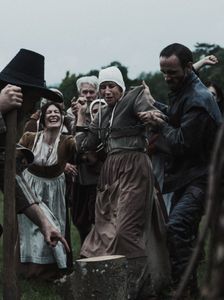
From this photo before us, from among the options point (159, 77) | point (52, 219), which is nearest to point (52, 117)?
point (52, 219)

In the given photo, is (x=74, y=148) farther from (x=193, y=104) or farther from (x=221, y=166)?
(x=221, y=166)

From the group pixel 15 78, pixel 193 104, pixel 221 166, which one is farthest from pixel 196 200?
pixel 221 166

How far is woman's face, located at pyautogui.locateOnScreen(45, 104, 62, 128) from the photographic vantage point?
793cm

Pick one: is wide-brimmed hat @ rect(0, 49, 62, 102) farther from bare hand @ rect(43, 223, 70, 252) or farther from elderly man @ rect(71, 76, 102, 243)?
elderly man @ rect(71, 76, 102, 243)

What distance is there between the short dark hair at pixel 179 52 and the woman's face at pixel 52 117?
7.64ft

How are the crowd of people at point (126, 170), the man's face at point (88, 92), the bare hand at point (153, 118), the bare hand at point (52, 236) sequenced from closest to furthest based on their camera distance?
the bare hand at point (52, 236), the crowd of people at point (126, 170), the bare hand at point (153, 118), the man's face at point (88, 92)

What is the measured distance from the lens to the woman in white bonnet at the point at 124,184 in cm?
616

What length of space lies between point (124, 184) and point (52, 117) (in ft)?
6.27

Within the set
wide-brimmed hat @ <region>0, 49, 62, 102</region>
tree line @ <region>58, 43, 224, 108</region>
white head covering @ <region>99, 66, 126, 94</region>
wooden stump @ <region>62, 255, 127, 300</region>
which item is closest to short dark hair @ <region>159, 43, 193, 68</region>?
white head covering @ <region>99, 66, 126, 94</region>

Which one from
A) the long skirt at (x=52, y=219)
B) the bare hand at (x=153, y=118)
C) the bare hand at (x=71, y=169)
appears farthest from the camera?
the bare hand at (x=71, y=169)

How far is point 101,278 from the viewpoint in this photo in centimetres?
477

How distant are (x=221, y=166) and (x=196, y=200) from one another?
4450mm

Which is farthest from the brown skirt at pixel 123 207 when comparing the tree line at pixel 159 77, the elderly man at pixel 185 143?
the tree line at pixel 159 77

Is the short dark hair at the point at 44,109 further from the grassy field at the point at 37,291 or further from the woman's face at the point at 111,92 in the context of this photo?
the grassy field at the point at 37,291
